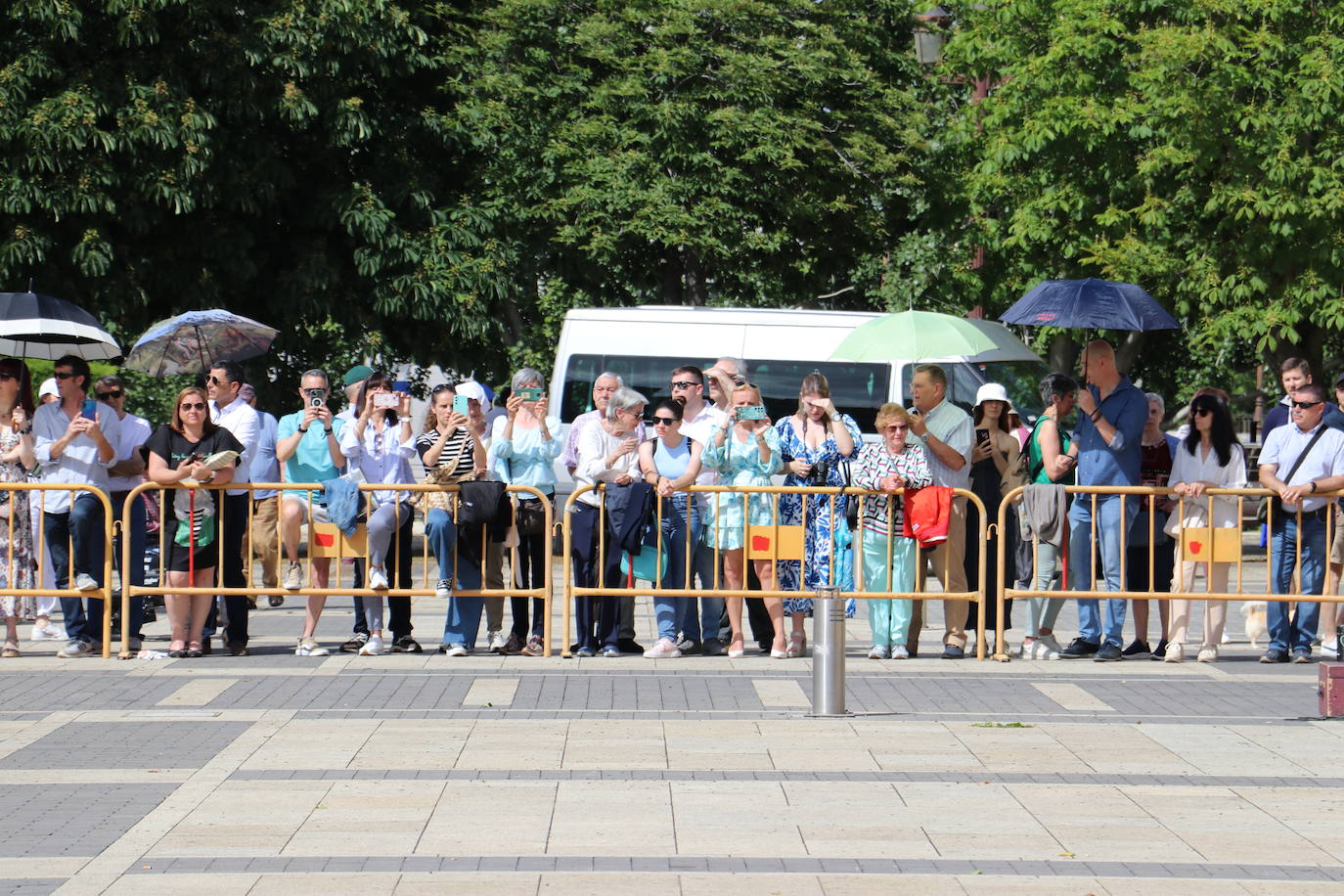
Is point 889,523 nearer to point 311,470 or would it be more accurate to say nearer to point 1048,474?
point 1048,474

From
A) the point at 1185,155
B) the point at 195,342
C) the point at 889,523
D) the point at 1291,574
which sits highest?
the point at 1185,155

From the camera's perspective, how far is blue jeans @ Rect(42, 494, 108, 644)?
12.5m

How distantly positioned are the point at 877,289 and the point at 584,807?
2948 centimetres

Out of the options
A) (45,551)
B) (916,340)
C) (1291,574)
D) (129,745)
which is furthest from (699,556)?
(129,745)

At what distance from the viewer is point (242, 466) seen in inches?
510

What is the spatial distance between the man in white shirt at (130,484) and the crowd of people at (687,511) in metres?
0.02

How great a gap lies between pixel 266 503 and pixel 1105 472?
558cm

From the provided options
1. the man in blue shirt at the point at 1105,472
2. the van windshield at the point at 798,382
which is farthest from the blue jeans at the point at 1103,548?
the van windshield at the point at 798,382

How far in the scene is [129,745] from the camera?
358 inches

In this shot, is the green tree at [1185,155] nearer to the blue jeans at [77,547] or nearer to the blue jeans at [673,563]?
the blue jeans at [673,563]

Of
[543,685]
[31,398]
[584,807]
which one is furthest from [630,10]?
[584,807]

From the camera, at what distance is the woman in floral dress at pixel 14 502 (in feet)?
41.4

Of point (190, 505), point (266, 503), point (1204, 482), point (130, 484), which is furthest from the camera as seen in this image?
point (266, 503)

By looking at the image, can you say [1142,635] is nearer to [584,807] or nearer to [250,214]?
[584,807]
